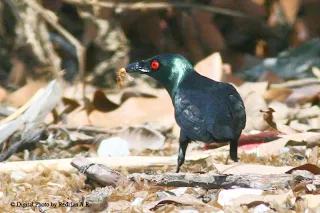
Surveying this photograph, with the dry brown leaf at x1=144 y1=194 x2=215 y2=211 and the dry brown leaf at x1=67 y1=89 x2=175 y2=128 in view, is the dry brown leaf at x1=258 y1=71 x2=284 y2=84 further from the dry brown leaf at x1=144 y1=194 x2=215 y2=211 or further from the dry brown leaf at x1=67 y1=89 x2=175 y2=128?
the dry brown leaf at x1=144 y1=194 x2=215 y2=211

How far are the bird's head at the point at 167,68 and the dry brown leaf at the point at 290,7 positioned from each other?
3104 mm

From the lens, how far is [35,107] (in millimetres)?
5660

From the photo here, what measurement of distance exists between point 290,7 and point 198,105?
3715 millimetres

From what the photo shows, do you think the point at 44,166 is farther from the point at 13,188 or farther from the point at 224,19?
the point at 224,19

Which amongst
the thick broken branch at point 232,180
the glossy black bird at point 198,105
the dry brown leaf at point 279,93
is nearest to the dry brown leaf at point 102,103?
the dry brown leaf at point 279,93

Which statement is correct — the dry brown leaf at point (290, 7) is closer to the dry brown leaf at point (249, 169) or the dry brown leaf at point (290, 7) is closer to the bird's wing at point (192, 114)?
the bird's wing at point (192, 114)

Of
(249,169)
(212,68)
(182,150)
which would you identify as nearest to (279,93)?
(212,68)

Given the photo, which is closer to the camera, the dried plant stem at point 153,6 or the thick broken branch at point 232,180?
the thick broken branch at point 232,180

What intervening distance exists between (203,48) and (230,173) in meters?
4.01

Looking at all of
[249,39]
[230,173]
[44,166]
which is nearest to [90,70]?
[249,39]

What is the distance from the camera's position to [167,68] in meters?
4.96

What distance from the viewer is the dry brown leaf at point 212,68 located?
257 inches

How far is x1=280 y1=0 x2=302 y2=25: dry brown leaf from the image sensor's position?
7.88m

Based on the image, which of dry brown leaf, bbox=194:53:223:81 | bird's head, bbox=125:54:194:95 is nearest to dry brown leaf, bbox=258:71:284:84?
dry brown leaf, bbox=194:53:223:81
